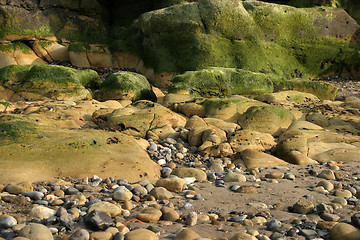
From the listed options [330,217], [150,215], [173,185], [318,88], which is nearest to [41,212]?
[150,215]

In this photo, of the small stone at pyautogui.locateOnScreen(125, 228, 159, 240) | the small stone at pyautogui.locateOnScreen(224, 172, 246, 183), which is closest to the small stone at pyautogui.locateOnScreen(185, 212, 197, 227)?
the small stone at pyautogui.locateOnScreen(125, 228, 159, 240)

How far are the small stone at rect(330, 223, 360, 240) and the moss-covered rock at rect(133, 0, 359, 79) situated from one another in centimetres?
1461

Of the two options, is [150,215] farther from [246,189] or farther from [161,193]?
[246,189]

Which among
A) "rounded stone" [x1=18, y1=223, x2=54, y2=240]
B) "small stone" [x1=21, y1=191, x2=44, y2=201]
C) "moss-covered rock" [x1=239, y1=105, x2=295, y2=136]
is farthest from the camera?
"moss-covered rock" [x1=239, y1=105, x2=295, y2=136]

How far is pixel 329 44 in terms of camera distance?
1945cm

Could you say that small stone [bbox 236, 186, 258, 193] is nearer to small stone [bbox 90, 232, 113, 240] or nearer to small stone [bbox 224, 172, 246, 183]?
small stone [bbox 224, 172, 246, 183]

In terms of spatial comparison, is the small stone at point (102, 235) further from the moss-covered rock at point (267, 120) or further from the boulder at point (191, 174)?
the moss-covered rock at point (267, 120)

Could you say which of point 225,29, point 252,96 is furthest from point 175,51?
point 252,96

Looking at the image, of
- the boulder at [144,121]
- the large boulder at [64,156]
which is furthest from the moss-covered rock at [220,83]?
the large boulder at [64,156]

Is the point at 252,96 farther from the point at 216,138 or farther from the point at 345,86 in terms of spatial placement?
the point at 216,138

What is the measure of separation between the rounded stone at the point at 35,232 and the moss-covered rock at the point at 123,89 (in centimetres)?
950

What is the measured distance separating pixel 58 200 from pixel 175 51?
49.3 ft

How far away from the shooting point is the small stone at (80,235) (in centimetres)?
251

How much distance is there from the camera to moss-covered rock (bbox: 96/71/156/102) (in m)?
12.0
